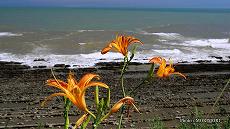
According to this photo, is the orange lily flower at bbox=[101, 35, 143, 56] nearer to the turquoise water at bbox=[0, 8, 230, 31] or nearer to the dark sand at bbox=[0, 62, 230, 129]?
the dark sand at bbox=[0, 62, 230, 129]

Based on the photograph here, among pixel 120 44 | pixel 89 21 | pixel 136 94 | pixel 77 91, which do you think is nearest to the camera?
pixel 77 91

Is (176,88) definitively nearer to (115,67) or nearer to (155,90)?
(155,90)

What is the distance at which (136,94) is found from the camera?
1168 cm

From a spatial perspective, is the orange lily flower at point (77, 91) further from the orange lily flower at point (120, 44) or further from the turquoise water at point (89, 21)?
the turquoise water at point (89, 21)

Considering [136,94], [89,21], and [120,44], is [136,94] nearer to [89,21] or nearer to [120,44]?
[120,44]

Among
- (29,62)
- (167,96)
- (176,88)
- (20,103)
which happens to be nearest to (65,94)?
(20,103)

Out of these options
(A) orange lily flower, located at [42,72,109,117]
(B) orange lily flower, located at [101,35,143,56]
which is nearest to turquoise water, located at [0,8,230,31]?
(B) orange lily flower, located at [101,35,143,56]

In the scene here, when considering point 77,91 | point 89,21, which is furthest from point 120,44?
point 89,21

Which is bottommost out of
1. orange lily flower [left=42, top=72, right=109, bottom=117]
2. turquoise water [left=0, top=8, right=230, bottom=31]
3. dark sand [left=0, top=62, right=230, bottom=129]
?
orange lily flower [left=42, top=72, right=109, bottom=117]

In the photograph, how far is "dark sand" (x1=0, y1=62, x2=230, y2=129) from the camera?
31.4 ft

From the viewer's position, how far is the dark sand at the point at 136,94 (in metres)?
9.56

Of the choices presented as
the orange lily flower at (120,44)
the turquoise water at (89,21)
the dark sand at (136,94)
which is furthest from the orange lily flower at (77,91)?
the turquoise water at (89,21)

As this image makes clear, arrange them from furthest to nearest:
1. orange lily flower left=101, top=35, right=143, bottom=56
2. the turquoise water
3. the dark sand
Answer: the turquoise water < the dark sand < orange lily flower left=101, top=35, right=143, bottom=56

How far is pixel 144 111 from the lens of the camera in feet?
34.1
